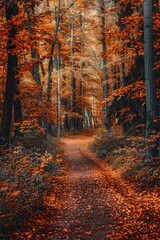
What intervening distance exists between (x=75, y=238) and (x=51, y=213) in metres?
1.60

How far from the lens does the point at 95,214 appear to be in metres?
6.35

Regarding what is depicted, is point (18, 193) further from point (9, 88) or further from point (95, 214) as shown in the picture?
point (9, 88)

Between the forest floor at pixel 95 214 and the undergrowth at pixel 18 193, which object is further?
the forest floor at pixel 95 214

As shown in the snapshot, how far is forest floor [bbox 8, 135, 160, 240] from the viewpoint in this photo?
5184mm

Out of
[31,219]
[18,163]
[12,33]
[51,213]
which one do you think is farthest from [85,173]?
[12,33]

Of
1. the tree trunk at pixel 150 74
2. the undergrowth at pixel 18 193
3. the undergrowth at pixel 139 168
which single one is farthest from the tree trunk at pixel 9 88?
the tree trunk at pixel 150 74

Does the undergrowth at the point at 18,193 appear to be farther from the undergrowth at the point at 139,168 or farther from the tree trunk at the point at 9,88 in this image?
the undergrowth at the point at 139,168

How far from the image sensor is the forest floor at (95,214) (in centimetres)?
518

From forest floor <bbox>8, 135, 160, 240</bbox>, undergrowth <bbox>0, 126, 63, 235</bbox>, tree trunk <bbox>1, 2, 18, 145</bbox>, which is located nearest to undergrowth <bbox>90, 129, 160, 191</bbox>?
forest floor <bbox>8, 135, 160, 240</bbox>

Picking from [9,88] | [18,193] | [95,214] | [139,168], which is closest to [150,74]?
[139,168]

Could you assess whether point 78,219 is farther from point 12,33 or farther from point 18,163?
point 12,33

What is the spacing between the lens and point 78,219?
19.9ft

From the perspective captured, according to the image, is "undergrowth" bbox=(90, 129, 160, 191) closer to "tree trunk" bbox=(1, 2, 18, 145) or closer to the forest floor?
the forest floor

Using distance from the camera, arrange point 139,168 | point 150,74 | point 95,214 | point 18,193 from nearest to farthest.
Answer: point 18,193, point 95,214, point 150,74, point 139,168
